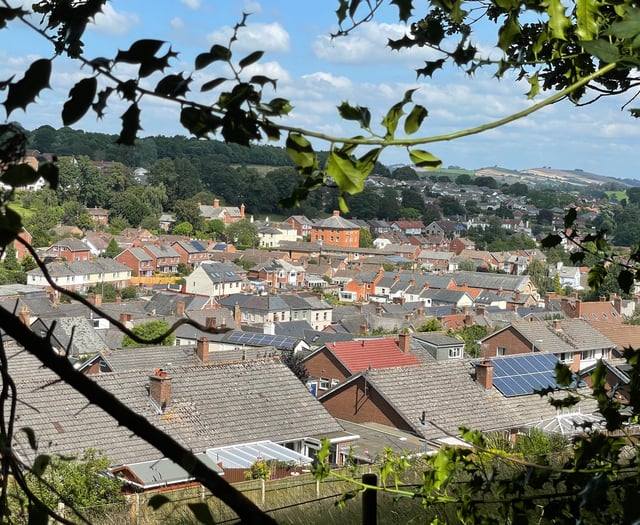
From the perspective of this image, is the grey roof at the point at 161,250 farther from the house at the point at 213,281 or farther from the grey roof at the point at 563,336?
the grey roof at the point at 563,336

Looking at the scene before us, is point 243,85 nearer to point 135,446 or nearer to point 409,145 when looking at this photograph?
point 409,145

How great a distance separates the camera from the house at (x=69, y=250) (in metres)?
51.6

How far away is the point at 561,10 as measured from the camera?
157 centimetres

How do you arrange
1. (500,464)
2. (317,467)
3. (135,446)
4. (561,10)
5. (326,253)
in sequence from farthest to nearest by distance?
(326,253) → (135,446) → (500,464) → (317,467) → (561,10)

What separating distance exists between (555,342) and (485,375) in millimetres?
9930

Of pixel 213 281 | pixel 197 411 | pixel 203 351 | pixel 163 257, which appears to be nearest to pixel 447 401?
pixel 197 411

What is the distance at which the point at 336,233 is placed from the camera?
7488 cm

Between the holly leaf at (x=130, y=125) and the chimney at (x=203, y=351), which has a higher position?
the holly leaf at (x=130, y=125)

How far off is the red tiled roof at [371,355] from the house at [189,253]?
37.3 meters

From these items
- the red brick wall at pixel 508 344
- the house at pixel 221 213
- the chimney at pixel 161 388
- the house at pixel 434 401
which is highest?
the house at pixel 221 213

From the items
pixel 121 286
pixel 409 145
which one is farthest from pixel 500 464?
pixel 121 286

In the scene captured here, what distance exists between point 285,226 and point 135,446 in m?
64.7

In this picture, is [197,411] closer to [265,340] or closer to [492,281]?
[265,340]

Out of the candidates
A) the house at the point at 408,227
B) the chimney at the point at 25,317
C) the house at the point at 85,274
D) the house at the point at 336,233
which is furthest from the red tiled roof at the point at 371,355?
the house at the point at 408,227
